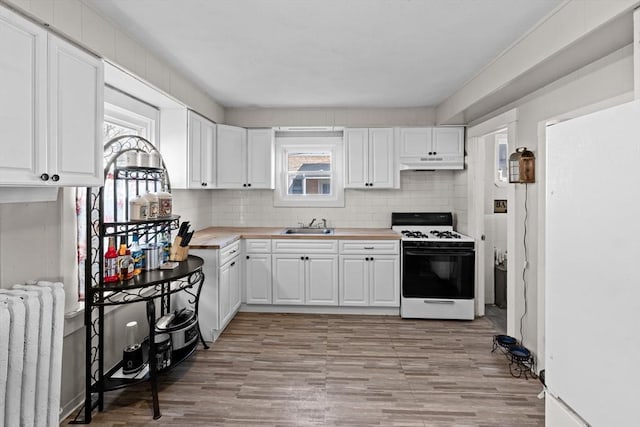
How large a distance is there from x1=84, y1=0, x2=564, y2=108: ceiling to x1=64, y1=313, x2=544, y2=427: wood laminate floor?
2419mm

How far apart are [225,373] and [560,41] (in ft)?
10.2

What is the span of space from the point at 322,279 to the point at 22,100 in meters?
3.09

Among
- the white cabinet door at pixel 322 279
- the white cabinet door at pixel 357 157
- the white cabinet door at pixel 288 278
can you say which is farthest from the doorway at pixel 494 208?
the white cabinet door at pixel 288 278

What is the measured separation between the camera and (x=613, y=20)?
1640 millimetres

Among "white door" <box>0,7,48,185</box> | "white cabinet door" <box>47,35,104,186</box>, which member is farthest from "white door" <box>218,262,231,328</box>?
"white door" <box>0,7,48,185</box>

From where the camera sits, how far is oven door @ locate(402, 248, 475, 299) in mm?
3854

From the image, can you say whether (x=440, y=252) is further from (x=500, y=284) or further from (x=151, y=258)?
(x=151, y=258)

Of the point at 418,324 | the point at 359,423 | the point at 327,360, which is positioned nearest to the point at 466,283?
the point at 418,324

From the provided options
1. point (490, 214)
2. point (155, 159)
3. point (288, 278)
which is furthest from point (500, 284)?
point (155, 159)

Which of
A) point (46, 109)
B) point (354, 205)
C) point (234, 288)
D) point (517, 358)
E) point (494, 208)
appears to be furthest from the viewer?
point (354, 205)

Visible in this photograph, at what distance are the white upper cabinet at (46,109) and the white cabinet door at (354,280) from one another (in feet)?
8.65

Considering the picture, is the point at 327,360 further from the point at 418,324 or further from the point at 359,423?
the point at 418,324

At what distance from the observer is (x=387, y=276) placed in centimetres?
401

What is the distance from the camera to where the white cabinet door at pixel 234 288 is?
12.1ft
